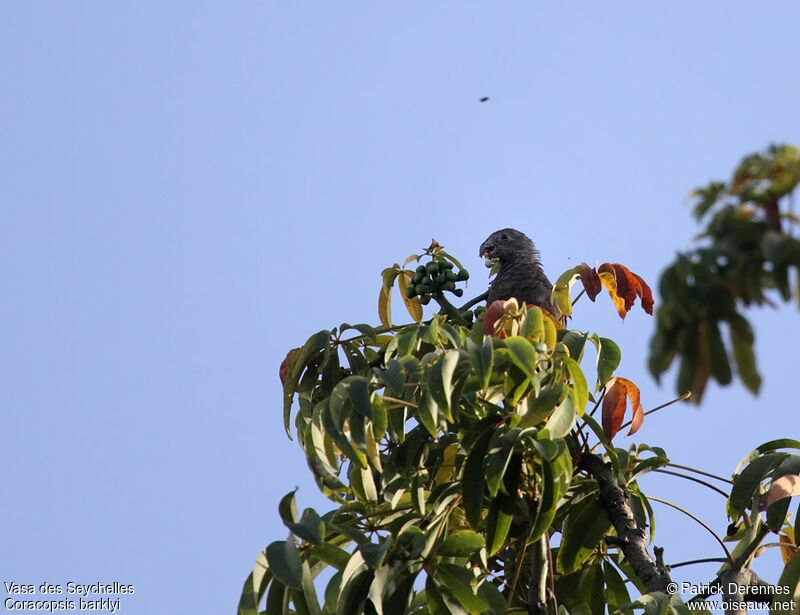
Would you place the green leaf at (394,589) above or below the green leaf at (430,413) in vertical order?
below

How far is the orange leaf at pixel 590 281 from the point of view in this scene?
11.1ft

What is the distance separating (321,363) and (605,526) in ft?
3.31

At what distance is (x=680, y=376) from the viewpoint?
1236 mm

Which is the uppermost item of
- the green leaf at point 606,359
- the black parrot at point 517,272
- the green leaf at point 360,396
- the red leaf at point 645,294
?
the black parrot at point 517,272

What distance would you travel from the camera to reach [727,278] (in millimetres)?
1235

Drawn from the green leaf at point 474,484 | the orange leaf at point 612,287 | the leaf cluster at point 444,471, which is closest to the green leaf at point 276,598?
the leaf cluster at point 444,471

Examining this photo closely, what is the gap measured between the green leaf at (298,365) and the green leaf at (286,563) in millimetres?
769

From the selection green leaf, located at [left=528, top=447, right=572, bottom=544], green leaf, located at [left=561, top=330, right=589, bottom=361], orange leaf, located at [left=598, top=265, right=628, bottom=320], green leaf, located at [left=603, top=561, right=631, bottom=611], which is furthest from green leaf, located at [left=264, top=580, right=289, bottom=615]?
orange leaf, located at [left=598, top=265, right=628, bottom=320]

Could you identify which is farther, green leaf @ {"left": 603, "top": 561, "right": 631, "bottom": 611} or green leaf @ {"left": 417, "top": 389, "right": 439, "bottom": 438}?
green leaf @ {"left": 603, "top": 561, "right": 631, "bottom": 611}

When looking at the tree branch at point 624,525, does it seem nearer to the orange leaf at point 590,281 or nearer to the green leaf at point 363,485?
the orange leaf at point 590,281

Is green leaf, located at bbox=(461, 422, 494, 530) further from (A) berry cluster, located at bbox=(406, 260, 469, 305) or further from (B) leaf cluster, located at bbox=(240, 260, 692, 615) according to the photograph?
(A) berry cluster, located at bbox=(406, 260, 469, 305)

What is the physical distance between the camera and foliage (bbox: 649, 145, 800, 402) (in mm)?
1208

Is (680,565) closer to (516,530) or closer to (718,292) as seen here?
(516,530)

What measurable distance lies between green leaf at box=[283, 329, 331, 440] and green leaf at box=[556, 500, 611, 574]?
2.99 feet
